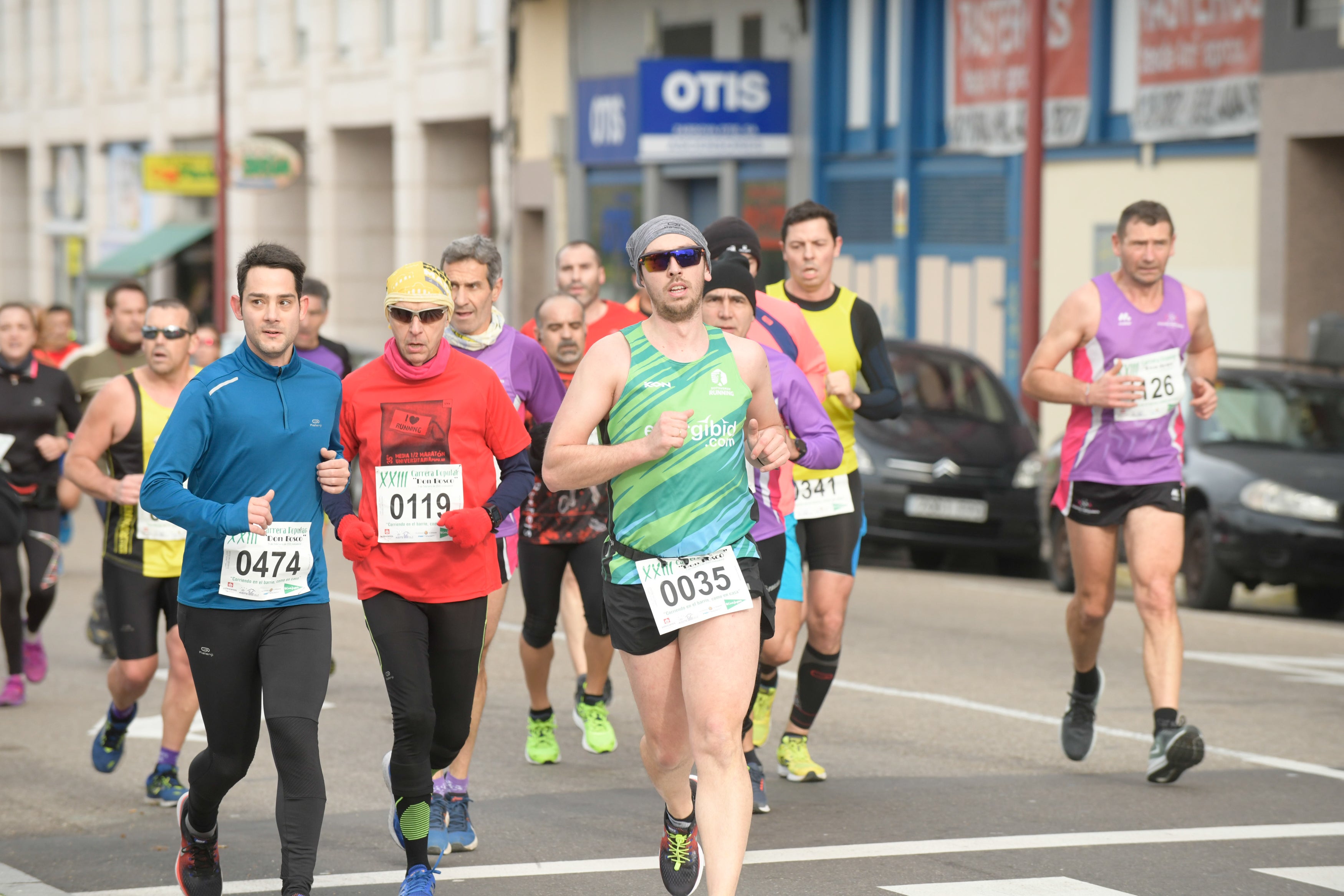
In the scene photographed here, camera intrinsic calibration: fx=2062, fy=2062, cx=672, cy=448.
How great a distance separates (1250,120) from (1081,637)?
13.2 m

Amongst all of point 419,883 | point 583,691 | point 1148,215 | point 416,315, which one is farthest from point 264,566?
point 1148,215

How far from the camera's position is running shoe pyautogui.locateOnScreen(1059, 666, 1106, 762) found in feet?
27.3

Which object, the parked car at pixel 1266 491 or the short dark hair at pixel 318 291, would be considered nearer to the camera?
the short dark hair at pixel 318 291

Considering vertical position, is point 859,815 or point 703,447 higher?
point 703,447

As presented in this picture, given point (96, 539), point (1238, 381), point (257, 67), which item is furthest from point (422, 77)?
point (1238, 381)

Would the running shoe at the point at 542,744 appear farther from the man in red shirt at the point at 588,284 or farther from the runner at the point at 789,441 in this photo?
the man in red shirt at the point at 588,284

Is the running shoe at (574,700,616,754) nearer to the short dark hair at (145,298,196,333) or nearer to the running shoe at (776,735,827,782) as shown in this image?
the running shoe at (776,735,827,782)

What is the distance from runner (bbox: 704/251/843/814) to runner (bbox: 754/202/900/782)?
0.90 ft

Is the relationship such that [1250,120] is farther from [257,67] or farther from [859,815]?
[257,67]

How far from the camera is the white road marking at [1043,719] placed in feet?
27.4

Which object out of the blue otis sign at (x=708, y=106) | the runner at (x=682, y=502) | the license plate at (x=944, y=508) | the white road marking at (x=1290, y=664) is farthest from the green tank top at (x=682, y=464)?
the blue otis sign at (x=708, y=106)

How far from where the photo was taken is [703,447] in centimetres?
569

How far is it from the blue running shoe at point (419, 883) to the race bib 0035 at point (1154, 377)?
353 centimetres

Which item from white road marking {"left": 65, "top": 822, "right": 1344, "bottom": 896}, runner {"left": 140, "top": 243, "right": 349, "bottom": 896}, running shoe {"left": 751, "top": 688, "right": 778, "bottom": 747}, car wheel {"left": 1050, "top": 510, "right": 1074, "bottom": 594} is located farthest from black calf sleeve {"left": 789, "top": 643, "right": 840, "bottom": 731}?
car wheel {"left": 1050, "top": 510, "right": 1074, "bottom": 594}
